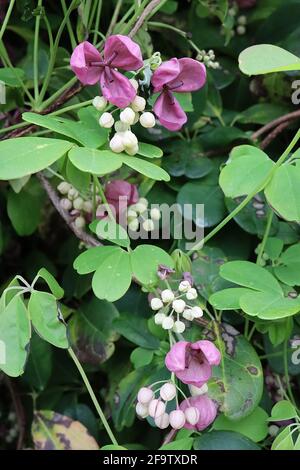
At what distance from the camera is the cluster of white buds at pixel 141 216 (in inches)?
36.6

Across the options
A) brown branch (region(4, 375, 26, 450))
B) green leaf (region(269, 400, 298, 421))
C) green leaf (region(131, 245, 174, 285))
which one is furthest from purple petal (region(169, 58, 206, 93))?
brown branch (region(4, 375, 26, 450))

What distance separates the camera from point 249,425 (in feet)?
2.96

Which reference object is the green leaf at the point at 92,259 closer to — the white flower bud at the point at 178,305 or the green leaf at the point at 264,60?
the white flower bud at the point at 178,305

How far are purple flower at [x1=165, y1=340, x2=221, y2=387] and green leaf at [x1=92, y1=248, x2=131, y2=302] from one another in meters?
0.10

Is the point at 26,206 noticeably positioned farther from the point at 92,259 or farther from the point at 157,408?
the point at 157,408

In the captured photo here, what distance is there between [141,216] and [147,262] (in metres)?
0.17

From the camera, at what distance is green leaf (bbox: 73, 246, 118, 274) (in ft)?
2.61

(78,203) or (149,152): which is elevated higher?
(149,152)

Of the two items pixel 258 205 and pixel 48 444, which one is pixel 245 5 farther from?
pixel 48 444

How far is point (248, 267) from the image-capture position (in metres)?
0.85

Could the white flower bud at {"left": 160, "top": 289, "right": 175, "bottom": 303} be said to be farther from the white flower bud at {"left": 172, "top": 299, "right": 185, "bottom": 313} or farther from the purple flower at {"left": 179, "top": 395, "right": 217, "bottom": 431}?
the purple flower at {"left": 179, "top": 395, "right": 217, "bottom": 431}

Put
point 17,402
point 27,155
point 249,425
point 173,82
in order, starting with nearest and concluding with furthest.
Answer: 1. point 27,155
2. point 173,82
3. point 249,425
4. point 17,402

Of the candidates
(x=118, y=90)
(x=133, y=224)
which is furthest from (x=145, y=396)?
(x=118, y=90)
